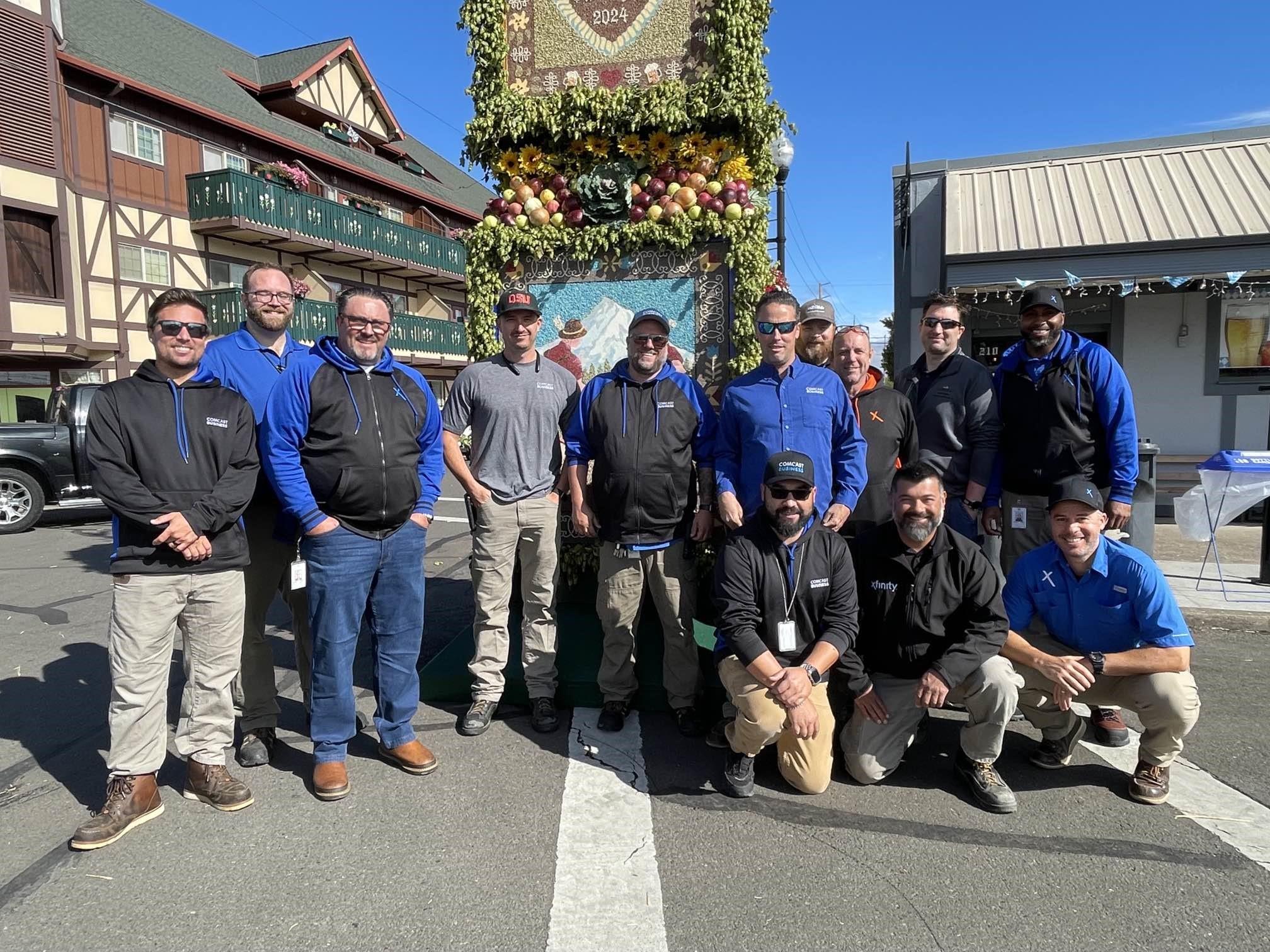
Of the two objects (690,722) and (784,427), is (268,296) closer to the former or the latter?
(784,427)

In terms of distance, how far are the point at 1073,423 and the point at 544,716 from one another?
3.10 m

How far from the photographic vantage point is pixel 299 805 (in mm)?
3186

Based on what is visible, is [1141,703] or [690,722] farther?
[690,722]

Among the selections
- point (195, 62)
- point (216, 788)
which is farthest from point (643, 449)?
point (195, 62)

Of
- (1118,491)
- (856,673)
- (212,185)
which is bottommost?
(856,673)

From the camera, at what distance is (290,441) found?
325 cm

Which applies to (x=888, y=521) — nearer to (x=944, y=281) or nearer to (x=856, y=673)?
(x=856, y=673)

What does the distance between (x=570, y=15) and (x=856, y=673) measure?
15.5ft

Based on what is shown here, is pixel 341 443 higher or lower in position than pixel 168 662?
higher

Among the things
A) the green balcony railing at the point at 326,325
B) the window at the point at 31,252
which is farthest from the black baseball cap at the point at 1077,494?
the window at the point at 31,252

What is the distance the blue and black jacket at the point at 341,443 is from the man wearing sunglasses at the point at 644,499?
932 millimetres

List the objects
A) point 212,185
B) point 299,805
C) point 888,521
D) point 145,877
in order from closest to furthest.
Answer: point 145,877, point 299,805, point 888,521, point 212,185

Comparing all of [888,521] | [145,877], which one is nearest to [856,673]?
[888,521]

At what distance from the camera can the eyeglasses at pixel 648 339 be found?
3852 millimetres
